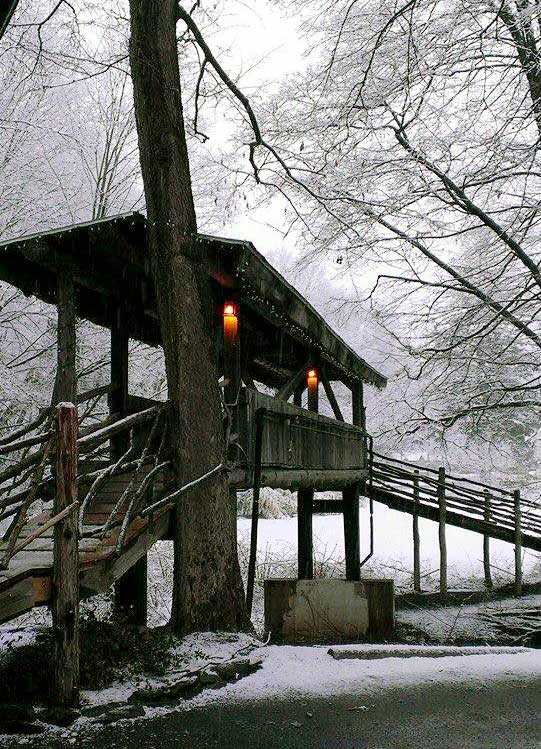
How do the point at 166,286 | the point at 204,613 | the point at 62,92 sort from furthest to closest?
the point at 62,92 → the point at 166,286 → the point at 204,613

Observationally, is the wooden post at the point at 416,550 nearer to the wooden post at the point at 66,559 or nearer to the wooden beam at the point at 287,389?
the wooden beam at the point at 287,389

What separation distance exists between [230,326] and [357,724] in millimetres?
4587

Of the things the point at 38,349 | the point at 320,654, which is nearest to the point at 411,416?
the point at 38,349

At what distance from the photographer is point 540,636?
9688mm

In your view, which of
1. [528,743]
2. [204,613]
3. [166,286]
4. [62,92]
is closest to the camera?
[528,743]

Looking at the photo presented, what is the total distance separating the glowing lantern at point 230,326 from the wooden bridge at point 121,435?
0.01 meters

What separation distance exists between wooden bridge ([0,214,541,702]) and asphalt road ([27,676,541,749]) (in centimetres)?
76

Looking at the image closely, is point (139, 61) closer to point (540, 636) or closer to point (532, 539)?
point (540, 636)

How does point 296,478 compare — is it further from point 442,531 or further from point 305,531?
point 442,531

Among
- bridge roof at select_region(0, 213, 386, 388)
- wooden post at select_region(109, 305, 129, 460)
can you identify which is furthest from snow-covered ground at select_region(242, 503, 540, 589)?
wooden post at select_region(109, 305, 129, 460)

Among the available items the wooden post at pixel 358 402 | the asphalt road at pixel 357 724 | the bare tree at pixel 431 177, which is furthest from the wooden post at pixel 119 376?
the wooden post at pixel 358 402

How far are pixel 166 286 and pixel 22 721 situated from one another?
4.10m

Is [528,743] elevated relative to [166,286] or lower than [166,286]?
lower

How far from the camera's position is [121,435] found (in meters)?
8.58
